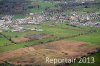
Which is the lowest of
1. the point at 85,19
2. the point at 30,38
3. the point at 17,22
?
the point at 17,22

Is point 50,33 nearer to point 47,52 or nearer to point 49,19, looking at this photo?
point 47,52

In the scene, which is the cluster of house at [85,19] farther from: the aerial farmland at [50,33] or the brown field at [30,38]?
the brown field at [30,38]

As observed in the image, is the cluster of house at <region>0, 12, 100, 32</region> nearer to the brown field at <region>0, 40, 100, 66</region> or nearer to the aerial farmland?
the aerial farmland

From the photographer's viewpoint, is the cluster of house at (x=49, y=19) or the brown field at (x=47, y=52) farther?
the cluster of house at (x=49, y=19)

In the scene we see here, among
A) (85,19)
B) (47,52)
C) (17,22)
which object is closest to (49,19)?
(17,22)

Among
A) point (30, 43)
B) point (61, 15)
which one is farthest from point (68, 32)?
point (61, 15)

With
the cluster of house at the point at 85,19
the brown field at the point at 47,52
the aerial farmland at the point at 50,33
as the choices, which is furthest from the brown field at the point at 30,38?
the cluster of house at the point at 85,19

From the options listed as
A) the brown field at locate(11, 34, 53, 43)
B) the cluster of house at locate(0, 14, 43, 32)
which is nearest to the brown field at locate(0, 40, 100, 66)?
the brown field at locate(11, 34, 53, 43)

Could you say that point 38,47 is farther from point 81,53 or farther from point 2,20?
point 2,20
